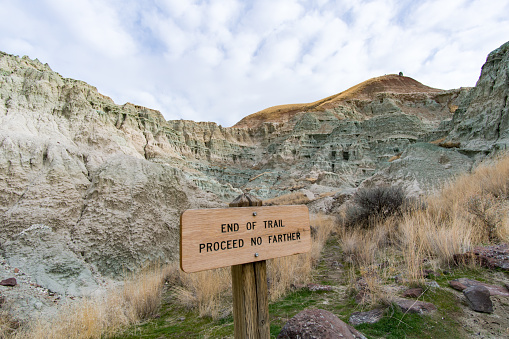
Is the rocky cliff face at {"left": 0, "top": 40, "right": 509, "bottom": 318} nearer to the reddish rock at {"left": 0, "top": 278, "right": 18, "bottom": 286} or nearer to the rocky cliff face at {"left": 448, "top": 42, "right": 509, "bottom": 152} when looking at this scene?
the rocky cliff face at {"left": 448, "top": 42, "right": 509, "bottom": 152}

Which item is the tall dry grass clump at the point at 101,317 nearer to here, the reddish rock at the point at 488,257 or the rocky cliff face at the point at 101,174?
the rocky cliff face at the point at 101,174

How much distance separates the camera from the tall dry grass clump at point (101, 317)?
299 cm

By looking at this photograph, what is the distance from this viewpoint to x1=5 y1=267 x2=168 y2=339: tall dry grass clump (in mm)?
2988

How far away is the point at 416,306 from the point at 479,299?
575 mm

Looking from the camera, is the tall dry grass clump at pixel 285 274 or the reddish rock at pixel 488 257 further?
the tall dry grass clump at pixel 285 274

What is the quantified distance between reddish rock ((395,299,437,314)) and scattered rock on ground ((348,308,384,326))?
23 cm

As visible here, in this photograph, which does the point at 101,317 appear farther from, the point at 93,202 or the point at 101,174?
the point at 101,174

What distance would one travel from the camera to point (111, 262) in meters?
6.70

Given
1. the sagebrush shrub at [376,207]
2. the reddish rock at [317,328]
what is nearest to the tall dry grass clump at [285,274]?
the reddish rock at [317,328]

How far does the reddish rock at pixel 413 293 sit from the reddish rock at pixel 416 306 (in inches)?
5.4

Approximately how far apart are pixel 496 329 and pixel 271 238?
220cm

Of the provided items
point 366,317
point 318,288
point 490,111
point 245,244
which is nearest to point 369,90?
point 490,111

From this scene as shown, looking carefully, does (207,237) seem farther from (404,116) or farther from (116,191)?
(404,116)

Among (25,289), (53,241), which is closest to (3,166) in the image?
(53,241)
